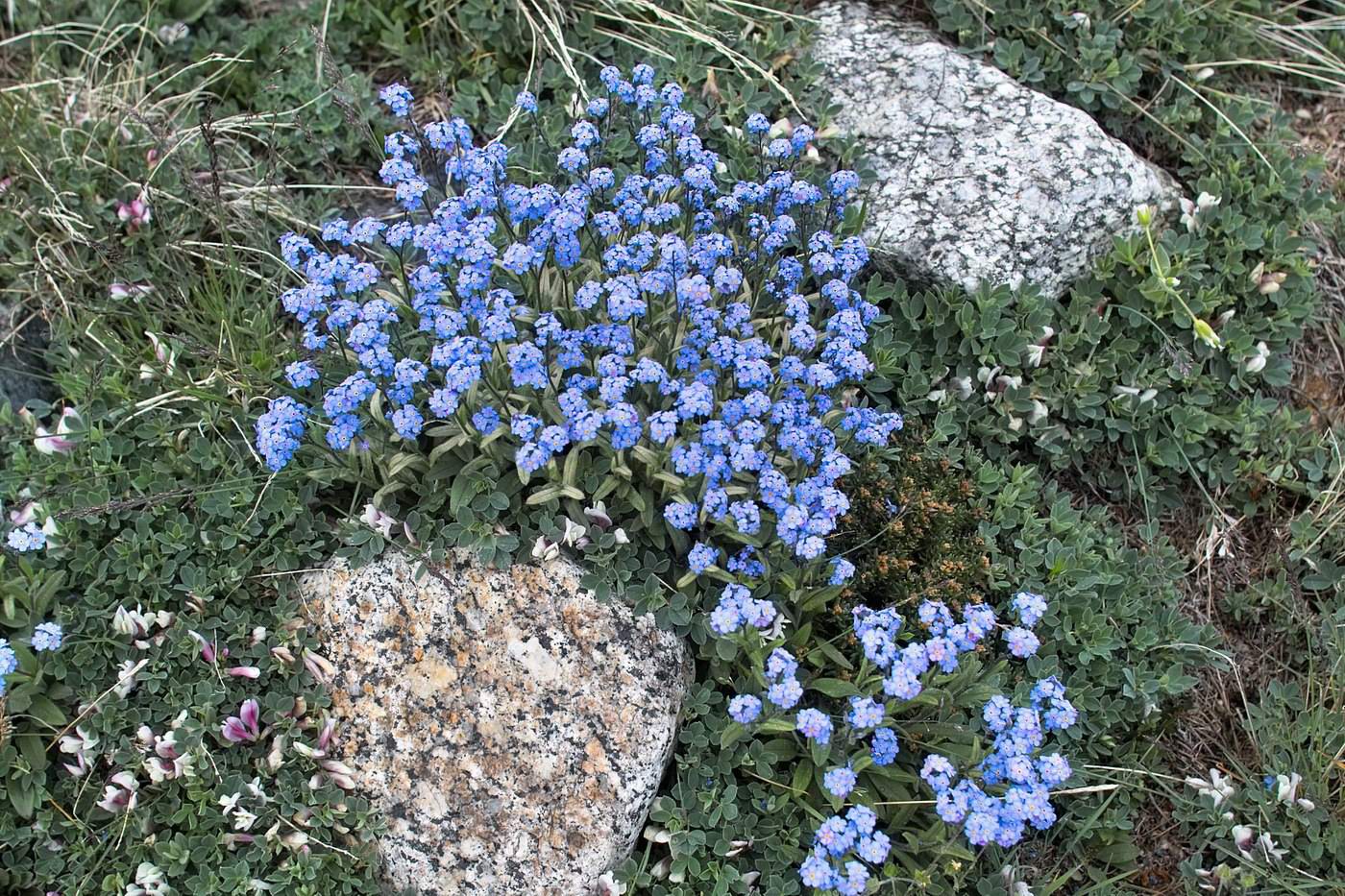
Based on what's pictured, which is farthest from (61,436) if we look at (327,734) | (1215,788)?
(1215,788)

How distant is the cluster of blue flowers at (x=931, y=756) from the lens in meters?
3.88

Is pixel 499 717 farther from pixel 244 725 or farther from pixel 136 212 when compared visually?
pixel 136 212

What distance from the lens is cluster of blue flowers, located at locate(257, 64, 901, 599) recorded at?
4.23 meters

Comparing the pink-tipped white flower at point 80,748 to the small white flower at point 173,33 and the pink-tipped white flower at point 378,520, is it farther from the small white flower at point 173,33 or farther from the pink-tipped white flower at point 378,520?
the small white flower at point 173,33

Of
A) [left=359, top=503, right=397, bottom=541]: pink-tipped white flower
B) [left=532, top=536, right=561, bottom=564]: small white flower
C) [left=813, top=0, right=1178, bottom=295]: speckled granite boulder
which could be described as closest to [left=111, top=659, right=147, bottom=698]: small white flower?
[left=359, top=503, right=397, bottom=541]: pink-tipped white flower

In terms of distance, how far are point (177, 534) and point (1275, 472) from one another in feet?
17.1

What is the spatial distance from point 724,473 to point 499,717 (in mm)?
1348

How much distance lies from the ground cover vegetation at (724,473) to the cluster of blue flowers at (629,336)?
33 millimetres

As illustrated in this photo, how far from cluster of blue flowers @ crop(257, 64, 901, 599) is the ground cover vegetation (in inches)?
1.3

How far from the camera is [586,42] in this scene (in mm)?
6438

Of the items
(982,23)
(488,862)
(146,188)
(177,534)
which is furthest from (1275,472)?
(146,188)

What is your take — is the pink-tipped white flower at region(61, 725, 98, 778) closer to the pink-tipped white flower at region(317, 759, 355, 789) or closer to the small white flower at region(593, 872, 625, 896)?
the pink-tipped white flower at region(317, 759, 355, 789)

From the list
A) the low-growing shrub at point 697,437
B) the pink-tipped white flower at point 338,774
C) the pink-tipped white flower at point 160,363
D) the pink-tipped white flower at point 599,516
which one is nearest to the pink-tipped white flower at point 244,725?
the pink-tipped white flower at point 338,774

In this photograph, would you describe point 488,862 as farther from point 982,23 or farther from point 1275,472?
point 982,23
